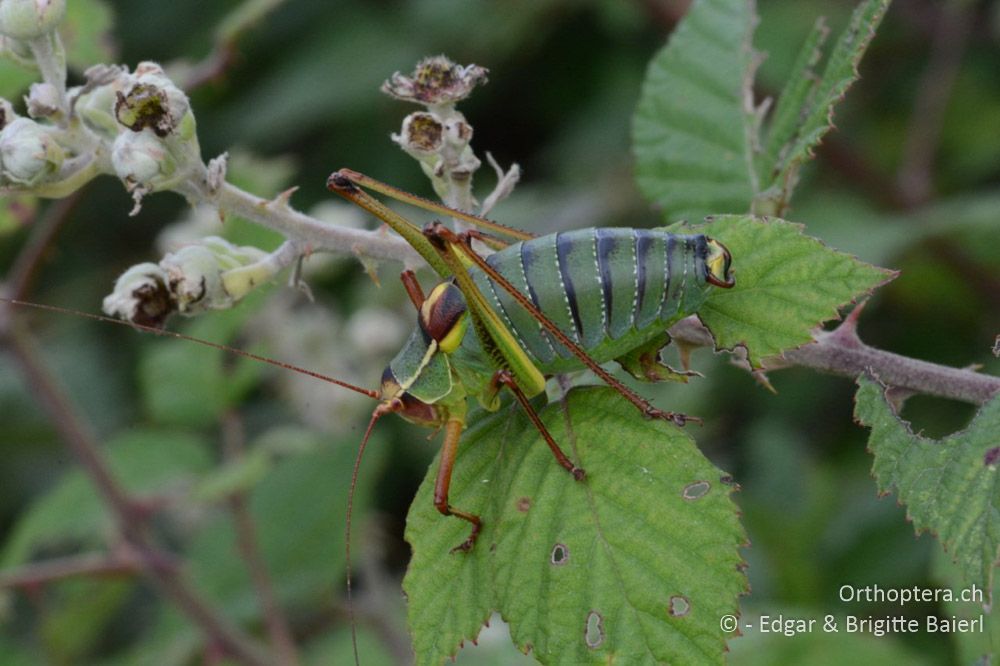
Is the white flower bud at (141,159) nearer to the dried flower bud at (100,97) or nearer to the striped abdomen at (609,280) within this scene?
the dried flower bud at (100,97)

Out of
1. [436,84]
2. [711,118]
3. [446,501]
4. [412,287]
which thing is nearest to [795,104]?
[711,118]

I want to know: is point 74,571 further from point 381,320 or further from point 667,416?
point 667,416

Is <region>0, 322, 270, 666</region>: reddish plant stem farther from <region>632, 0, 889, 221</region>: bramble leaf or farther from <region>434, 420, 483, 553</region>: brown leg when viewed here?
<region>632, 0, 889, 221</region>: bramble leaf

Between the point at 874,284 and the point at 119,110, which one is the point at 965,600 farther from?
the point at 119,110

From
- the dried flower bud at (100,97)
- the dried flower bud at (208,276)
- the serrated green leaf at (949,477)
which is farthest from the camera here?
the dried flower bud at (100,97)

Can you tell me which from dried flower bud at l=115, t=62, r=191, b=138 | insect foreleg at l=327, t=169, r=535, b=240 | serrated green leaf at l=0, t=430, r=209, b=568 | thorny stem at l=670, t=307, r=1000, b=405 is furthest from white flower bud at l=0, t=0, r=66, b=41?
serrated green leaf at l=0, t=430, r=209, b=568

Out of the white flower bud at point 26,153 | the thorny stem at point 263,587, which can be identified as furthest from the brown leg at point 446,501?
the thorny stem at point 263,587
